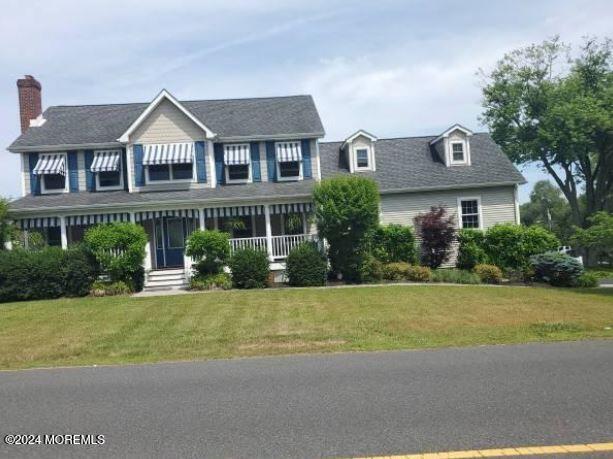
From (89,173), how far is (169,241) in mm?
4578

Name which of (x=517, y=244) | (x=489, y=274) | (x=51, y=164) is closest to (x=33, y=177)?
(x=51, y=164)

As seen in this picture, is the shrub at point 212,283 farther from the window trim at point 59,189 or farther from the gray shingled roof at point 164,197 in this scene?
the window trim at point 59,189

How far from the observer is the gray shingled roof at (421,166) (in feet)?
86.2

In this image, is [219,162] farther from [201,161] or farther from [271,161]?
[271,161]

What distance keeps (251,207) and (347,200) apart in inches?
184

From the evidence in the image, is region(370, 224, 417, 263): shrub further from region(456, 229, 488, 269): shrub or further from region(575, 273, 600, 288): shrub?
region(575, 273, 600, 288): shrub

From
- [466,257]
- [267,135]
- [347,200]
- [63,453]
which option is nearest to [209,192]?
[267,135]

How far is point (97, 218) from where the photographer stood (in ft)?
74.9

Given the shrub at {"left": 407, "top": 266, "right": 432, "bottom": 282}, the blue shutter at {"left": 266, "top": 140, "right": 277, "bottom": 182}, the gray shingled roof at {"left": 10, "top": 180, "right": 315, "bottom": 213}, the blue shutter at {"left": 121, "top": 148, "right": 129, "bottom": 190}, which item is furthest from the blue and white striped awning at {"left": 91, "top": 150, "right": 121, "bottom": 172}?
the shrub at {"left": 407, "top": 266, "right": 432, "bottom": 282}

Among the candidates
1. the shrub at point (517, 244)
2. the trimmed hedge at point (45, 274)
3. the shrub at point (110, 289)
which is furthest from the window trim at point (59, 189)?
the shrub at point (517, 244)

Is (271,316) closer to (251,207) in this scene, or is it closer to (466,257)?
(251,207)

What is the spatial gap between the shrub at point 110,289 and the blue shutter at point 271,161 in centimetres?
831

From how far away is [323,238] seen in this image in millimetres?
22047

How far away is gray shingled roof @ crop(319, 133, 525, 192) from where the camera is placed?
86.2ft
